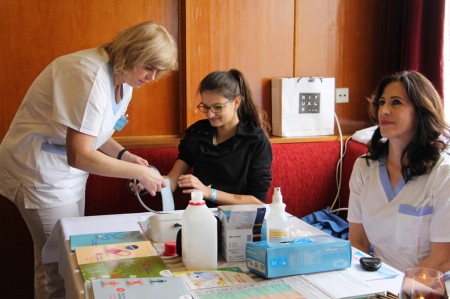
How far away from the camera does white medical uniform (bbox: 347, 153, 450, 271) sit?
1.57m

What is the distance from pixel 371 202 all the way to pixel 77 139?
3.41 ft

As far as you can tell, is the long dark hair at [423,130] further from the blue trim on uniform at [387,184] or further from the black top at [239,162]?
the black top at [239,162]

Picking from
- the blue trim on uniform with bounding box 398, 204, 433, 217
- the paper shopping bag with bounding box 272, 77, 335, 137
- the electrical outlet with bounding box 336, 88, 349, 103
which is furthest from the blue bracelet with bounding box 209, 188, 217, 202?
the electrical outlet with bounding box 336, 88, 349, 103

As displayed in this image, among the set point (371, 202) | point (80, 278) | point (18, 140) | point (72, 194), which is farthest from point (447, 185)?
point (18, 140)

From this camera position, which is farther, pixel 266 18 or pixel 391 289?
pixel 266 18

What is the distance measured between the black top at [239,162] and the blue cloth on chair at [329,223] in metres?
0.55

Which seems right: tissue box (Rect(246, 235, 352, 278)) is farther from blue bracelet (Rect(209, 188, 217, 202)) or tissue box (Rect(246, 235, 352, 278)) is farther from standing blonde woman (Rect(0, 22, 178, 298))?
blue bracelet (Rect(209, 188, 217, 202))

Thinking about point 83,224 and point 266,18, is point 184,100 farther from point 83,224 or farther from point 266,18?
point 83,224

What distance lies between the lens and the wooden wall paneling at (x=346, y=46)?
287 centimetres

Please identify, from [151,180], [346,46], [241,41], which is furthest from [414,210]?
[346,46]

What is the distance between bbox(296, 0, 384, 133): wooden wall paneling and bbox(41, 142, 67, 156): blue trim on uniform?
1531 mm

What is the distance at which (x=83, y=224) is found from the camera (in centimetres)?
159

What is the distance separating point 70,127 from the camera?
1.61m

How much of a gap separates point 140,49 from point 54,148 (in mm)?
496
